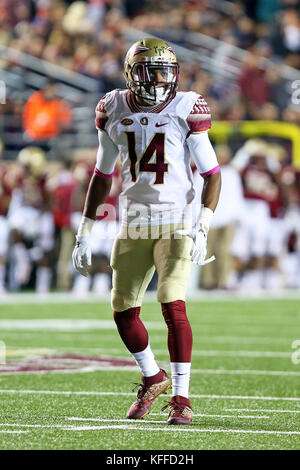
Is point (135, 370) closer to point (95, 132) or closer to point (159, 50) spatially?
point (159, 50)

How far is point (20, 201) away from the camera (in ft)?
48.9

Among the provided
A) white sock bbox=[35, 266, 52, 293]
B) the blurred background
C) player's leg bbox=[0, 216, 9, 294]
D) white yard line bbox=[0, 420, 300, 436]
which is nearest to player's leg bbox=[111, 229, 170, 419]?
white yard line bbox=[0, 420, 300, 436]

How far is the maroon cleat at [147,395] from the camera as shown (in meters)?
5.29

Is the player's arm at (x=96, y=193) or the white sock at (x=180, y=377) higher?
the player's arm at (x=96, y=193)

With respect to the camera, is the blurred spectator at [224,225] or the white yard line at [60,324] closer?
the white yard line at [60,324]

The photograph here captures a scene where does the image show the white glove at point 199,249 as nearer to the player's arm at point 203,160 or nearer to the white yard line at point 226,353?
the player's arm at point 203,160

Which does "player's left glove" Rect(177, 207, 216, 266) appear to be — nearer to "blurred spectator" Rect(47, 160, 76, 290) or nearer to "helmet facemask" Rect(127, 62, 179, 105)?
"helmet facemask" Rect(127, 62, 179, 105)

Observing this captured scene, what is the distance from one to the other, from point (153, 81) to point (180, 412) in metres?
1.51

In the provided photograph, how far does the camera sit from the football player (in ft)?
17.4

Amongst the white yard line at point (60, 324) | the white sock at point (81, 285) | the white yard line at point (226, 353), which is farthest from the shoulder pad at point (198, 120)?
the white sock at point (81, 285)

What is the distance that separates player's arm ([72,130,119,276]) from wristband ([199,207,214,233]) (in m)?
0.53

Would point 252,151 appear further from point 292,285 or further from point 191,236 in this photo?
point 191,236
